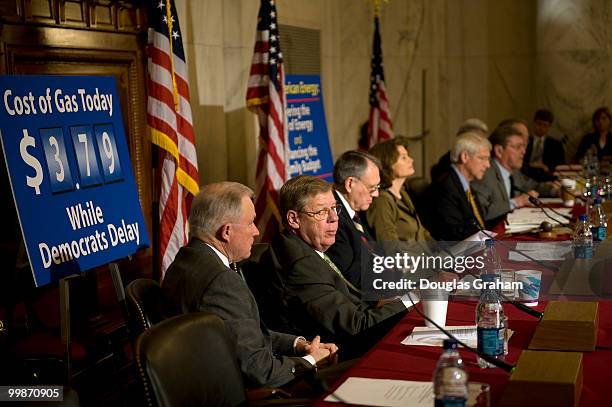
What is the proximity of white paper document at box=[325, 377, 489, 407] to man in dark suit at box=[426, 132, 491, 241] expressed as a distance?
3323mm

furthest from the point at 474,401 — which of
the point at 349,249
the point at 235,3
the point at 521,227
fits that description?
the point at 235,3

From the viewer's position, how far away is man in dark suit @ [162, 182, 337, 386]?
294cm

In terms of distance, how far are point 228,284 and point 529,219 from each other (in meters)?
3.60

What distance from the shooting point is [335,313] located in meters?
3.46

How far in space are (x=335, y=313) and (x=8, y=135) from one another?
5.24 ft

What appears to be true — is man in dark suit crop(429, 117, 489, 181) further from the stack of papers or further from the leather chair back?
the leather chair back

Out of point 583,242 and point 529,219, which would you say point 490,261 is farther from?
point 529,219

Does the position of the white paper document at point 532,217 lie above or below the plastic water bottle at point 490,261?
below

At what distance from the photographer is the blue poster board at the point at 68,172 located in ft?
12.3

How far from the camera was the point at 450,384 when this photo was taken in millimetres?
2002

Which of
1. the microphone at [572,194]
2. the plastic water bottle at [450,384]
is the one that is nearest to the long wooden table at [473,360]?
the plastic water bottle at [450,384]

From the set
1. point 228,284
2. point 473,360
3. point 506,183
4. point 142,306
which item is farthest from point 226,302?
point 506,183

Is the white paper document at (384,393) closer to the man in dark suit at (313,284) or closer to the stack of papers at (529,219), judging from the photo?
the man in dark suit at (313,284)

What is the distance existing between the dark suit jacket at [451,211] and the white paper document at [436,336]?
2.73 meters
